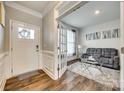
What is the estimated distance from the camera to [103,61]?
359cm

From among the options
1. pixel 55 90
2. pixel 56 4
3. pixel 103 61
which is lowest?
pixel 55 90

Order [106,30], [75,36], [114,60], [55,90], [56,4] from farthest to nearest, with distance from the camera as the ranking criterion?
[75,36], [106,30], [114,60], [56,4], [55,90]

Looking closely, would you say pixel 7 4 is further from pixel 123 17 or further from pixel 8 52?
pixel 123 17

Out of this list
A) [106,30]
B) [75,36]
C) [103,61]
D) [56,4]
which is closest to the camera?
[56,4]

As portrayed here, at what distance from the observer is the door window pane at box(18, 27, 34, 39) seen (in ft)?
8.89

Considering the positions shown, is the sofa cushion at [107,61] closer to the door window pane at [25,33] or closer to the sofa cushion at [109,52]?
the sofa cushion at [109,52]

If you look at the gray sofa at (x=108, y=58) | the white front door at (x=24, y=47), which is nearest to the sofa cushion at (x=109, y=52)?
the gray sofa at (x=108, y=58)

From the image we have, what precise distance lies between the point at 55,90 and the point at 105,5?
3.15 m

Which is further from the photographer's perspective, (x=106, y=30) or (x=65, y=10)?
(x=106, y=30)

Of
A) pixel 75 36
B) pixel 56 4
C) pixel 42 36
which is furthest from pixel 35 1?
pixel 75 36

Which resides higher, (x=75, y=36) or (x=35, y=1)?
(x=35, y=1)

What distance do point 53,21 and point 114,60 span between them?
124 inches

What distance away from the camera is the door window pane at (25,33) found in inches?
107

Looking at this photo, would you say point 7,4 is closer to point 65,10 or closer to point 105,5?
point 65,10
